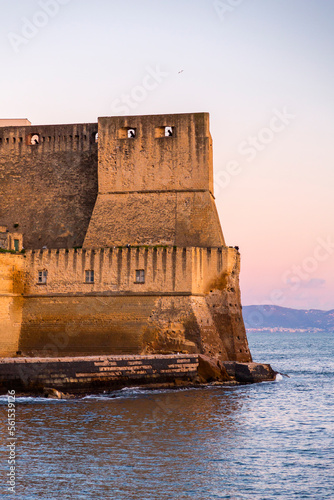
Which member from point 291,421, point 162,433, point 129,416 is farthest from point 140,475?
point 291,421

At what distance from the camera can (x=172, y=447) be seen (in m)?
18.4

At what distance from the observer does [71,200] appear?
37094 millimetres

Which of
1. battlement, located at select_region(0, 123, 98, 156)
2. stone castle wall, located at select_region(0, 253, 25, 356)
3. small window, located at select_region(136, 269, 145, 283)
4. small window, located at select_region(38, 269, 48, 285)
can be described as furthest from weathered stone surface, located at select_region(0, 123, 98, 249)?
small window, located at select_region(136, 269, 145, 283)

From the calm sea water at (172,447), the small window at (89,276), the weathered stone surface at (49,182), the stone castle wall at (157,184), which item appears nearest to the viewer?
the calm sea water at (172,447)

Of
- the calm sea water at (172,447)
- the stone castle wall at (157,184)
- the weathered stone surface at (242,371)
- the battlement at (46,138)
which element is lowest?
the calm sea water at (172,447)

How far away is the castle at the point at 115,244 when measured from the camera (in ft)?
101

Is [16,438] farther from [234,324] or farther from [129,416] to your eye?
[234,324]

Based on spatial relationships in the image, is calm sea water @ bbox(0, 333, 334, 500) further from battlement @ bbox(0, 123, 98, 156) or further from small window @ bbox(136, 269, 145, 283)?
battlement @ bbox(0, 123, 98, 156)

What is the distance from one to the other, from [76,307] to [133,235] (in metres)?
4.60

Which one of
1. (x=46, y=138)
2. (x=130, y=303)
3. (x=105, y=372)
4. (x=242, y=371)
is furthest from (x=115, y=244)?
(x=105, y=372)

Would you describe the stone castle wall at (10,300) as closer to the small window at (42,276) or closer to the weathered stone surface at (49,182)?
the small window at (42,276)

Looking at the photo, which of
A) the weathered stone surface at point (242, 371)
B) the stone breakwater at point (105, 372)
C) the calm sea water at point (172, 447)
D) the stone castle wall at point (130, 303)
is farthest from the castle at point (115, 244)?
the calm sea water at point (172, 447)

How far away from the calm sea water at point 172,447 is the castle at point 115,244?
4579 mm

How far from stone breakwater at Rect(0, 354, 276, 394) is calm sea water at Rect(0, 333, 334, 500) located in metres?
0.61
